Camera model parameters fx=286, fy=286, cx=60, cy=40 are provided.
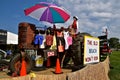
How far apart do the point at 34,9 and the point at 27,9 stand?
0.34 m

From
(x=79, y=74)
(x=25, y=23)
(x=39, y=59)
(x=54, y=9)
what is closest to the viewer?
(x=79, y=74)

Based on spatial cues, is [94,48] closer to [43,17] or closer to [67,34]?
[67,34]

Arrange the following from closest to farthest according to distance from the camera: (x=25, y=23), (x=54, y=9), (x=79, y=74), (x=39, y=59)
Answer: (x=79, y=74)
(x=25, y=23)
(x=54, y=9)
(x=39, y=59)

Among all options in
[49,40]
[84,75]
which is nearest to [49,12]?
[49,40]

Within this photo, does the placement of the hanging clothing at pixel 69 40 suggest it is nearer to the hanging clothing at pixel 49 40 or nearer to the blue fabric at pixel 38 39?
the hanging clothing at pixel 49 40

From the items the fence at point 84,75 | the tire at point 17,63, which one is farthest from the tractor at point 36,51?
the fence at point 84,75

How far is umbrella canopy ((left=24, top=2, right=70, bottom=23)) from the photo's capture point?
12117 mm

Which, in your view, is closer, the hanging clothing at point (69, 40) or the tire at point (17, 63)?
the tire at point (17, 63)

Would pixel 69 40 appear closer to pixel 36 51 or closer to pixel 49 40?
pixel 49 40

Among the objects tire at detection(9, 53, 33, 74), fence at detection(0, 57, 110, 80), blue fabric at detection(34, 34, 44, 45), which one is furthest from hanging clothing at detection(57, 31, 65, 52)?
fence at detection(0, 57, 110, 80)

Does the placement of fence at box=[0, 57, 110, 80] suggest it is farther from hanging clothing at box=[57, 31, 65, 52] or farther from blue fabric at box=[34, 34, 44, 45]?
blue fabric at box=[34, 34, 44, 45]

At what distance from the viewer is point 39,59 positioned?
14.0 m

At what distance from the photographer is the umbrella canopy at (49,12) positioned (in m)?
12.1

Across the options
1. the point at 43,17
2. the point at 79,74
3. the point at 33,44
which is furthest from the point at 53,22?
the point at 79,74
